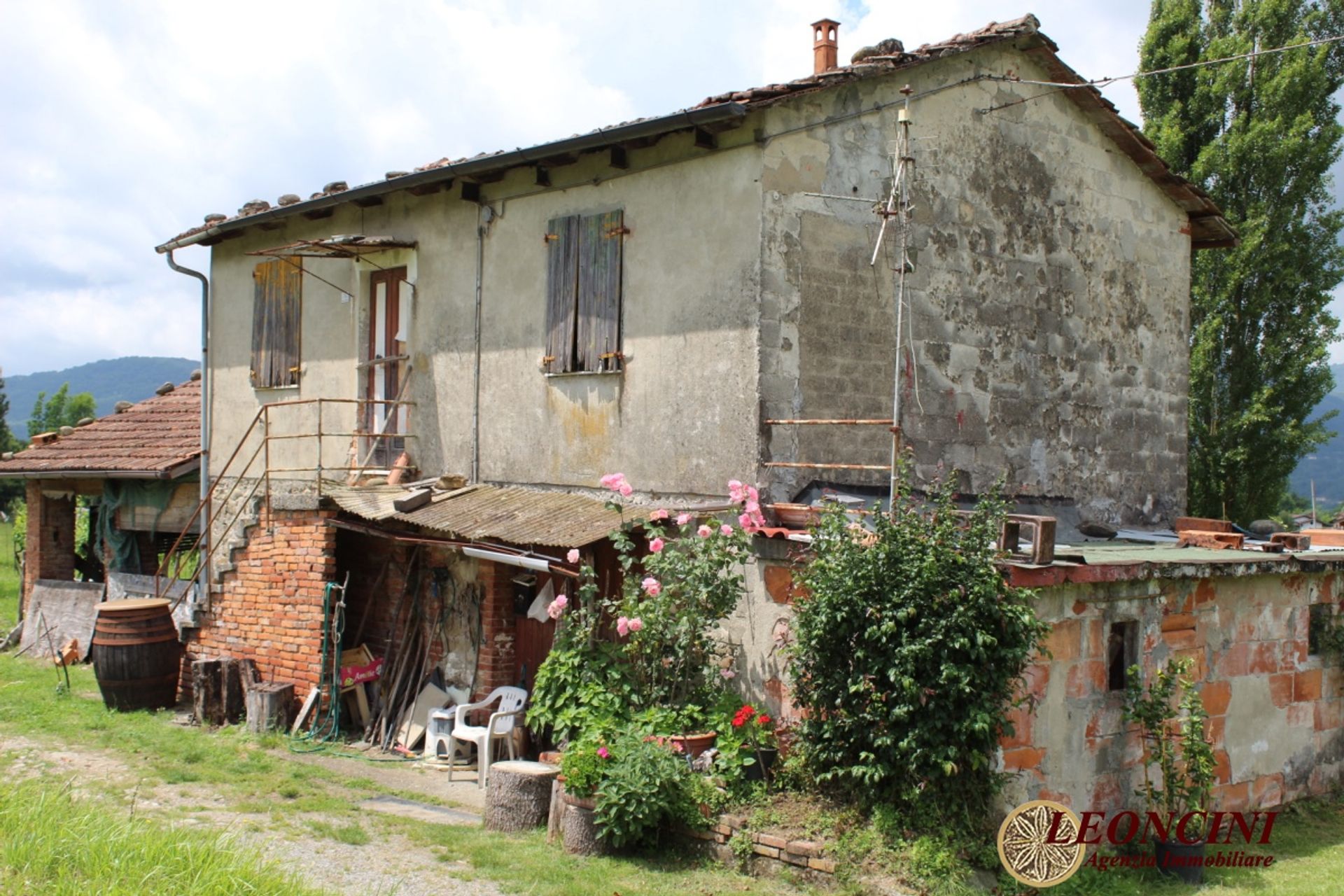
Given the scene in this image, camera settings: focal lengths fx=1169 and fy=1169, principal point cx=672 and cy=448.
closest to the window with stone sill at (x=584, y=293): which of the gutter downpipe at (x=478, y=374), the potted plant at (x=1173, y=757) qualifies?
the gutter downpipe at (x=478, y=374)

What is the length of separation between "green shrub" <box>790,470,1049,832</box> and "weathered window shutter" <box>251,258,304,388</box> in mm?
8873

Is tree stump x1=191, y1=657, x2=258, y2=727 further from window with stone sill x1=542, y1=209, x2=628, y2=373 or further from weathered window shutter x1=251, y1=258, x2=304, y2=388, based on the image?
window with stone sill x1=542, y1=209, x2=628, y2=373

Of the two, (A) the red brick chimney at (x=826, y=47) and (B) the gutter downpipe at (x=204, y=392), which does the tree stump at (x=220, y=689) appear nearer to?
(B) the gutter downpipe at (x=204, y=392)

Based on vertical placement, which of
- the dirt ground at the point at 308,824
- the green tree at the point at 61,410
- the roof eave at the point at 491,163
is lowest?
the dirt ground at the point at 308,824

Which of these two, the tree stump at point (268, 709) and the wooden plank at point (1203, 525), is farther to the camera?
the tree stump at point (268, 709)

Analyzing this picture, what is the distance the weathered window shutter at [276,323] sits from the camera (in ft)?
46.9

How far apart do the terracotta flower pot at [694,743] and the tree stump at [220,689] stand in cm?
575

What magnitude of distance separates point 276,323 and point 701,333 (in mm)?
7061

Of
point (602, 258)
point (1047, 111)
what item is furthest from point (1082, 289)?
point (602, 258)

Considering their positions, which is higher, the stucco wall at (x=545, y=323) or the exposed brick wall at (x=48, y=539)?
the stucco wall at (x=545, y=323)

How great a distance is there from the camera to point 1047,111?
38.9ft

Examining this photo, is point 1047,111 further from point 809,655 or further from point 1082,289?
point 809,655

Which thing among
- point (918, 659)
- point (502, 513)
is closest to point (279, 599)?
point (502, 513)

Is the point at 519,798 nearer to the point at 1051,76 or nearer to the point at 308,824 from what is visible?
the point at 308,824
